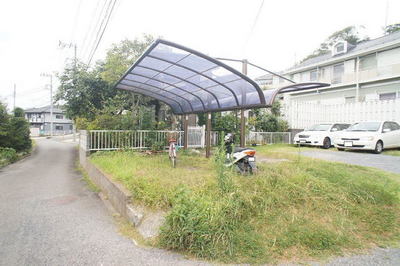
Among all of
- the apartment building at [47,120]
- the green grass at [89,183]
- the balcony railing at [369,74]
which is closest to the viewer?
the green grass at [89,183]

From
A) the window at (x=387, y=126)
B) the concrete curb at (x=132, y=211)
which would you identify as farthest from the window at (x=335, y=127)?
the concrete curb at (x=132, y=211)

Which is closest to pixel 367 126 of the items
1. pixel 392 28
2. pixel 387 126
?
pixel 387 126

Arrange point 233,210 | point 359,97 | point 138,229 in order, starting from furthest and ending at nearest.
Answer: point 359,97 → point 138,229 → point 233,210

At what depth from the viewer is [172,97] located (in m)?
8.41

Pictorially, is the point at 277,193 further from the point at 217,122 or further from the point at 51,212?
the point at 217,122

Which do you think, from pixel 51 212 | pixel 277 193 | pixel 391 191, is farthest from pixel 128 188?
pixel 391 191

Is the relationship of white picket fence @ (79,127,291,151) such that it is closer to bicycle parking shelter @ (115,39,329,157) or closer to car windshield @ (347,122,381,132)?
bicycle parking shelter @ (115,39,329,157)

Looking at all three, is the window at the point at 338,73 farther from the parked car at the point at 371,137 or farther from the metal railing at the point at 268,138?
the parked car at the point at 371,137

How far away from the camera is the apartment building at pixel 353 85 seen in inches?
469

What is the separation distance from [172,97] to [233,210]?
6.21 m

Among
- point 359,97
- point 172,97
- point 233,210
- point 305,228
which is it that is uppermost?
point 359,97

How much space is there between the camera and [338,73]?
19.9 metres

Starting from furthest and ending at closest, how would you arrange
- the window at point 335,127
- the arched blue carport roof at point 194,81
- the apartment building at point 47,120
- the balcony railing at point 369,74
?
1. the apartment building at point 47,120
2. the balcony railing at point 369,74
3. the window at point 335,127
4. the arched blue carport roof at point 194,81

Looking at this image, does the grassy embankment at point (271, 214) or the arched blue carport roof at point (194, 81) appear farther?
the arched blue carport roof at point (194, 81)
